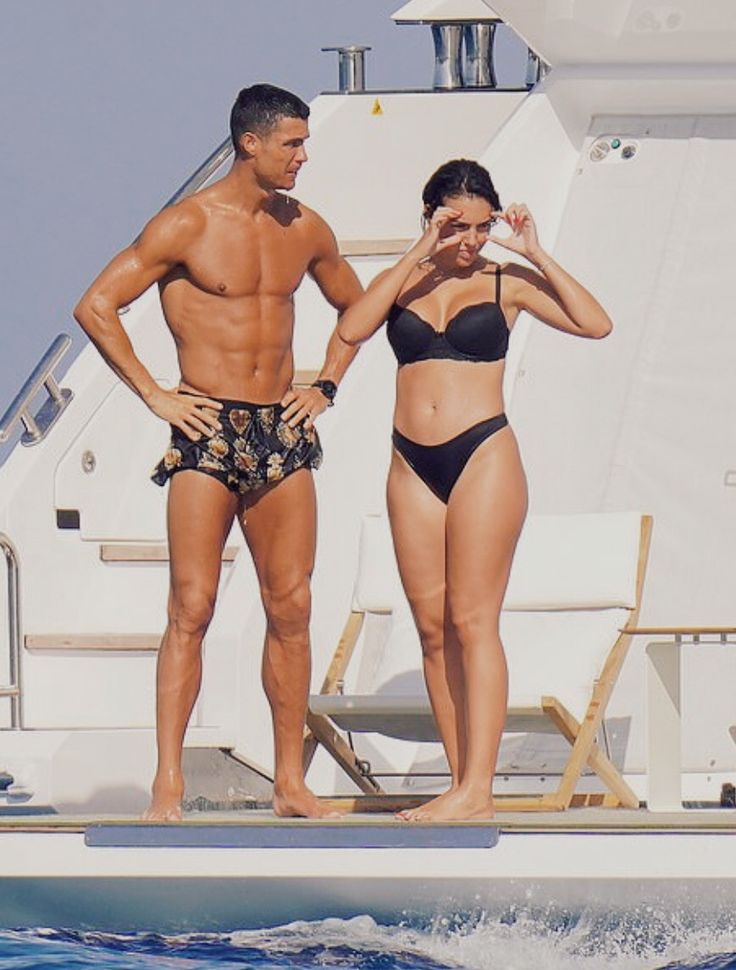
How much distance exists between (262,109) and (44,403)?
2705 mm

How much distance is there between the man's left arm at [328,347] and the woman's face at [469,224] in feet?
1.31

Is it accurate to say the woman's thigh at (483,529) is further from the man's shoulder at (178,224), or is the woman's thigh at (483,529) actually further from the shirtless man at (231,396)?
the man's shoulder at (178,224)

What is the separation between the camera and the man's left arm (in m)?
6.80

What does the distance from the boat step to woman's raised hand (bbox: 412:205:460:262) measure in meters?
2.36

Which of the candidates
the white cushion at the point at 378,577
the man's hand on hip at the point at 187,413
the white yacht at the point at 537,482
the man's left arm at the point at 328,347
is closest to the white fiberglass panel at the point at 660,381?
the white yacht at the point at 537,482

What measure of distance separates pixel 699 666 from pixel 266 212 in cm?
250

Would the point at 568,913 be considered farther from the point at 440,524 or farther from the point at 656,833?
the point at 440,524

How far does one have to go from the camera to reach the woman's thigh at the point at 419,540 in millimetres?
6770

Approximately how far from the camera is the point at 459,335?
671cm

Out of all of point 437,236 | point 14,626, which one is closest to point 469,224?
point 437,236

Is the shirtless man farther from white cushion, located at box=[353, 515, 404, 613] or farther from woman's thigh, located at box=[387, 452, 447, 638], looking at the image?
white cushion, located at box=[353, 515, 404, 613]

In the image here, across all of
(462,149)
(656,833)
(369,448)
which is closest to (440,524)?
(656,833)

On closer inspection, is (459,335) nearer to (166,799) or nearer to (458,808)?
(458,808)

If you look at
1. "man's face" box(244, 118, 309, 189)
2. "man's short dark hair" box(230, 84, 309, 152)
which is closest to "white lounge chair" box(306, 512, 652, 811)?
"man's face" box(244, 118, 309, 189)
